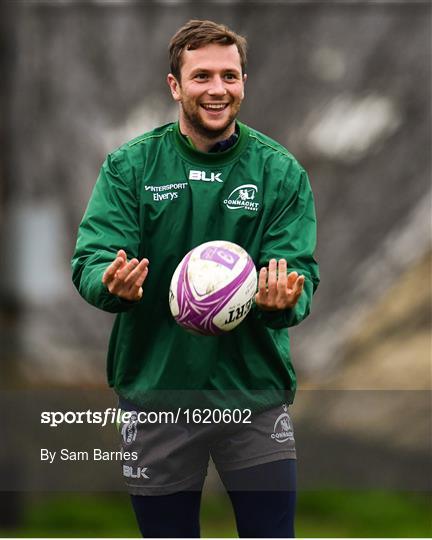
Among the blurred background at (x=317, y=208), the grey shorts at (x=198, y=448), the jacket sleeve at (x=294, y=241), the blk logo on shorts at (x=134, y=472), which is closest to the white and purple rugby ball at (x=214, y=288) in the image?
the jacket sleeve at (x=294, y=241)

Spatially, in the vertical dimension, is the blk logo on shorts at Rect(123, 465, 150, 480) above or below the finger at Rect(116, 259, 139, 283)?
below

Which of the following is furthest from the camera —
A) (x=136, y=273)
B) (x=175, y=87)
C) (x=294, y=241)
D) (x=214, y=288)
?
(x=175, y=87)

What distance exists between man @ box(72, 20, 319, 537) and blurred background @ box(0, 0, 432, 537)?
14.0ft

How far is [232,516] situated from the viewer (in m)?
9.60

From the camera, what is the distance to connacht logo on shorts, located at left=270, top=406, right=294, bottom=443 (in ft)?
14.5

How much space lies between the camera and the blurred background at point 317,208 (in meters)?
9.11

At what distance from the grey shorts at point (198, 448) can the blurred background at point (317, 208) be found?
14.7 ft

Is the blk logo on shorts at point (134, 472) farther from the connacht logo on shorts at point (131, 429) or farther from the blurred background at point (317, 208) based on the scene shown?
the blurred background at point (317, 208)

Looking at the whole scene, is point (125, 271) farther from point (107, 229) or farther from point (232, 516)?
point (232, 516)

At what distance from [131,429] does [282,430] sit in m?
0.63

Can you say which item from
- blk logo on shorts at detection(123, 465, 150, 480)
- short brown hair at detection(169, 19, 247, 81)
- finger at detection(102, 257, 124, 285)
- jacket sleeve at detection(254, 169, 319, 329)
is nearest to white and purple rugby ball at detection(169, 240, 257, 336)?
jacket sleeve at detection(254, 169, 319, 329)

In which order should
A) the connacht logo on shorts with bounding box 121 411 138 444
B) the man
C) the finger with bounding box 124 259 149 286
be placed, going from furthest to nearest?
1. the connacht logo on shorts with bounding box 121 411 138 444
2. the man
3. the finger with bounding box 124 259 149 286

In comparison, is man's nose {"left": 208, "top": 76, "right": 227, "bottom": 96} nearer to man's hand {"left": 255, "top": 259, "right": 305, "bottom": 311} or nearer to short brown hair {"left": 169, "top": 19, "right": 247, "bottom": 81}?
short brown hair {"left": 169, "top": 19, "right": 247, "bottom": 81}

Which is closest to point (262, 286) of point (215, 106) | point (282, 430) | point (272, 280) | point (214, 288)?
point (272, 280)
